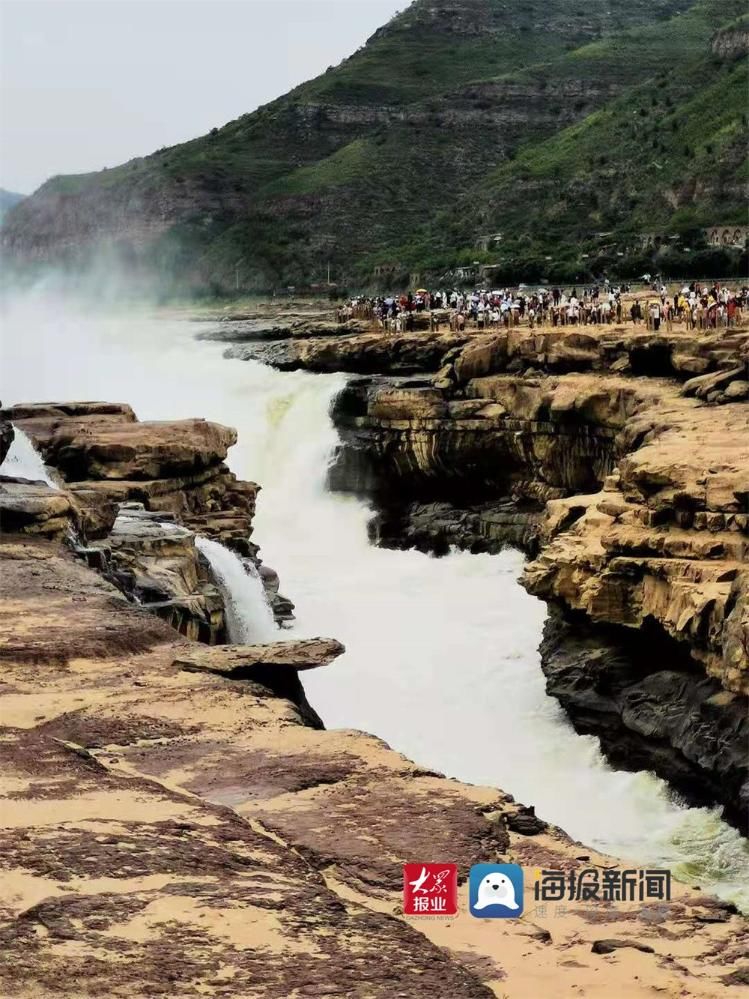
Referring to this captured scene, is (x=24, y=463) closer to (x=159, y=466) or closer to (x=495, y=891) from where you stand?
(x=159, y=466)

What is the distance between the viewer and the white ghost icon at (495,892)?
841cm

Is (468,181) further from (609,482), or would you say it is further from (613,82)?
(609,482)

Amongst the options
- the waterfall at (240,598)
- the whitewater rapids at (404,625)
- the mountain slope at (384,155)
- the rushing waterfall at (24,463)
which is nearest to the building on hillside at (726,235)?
the whitewater rapids at (404,625)

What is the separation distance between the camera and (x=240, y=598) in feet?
76.6

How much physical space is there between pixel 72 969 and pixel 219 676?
5.89m

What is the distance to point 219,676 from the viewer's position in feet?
42.3

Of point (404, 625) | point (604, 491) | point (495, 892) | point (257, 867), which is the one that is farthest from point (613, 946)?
point (404, 625)

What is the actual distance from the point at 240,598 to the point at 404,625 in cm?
507

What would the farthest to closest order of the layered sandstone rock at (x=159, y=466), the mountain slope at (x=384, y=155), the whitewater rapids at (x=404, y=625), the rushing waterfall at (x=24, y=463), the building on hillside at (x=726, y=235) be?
the mountain slope at (x=384, y=155) < the building on hillside at (x=726, y=235) < the layered sandstone rock at (x=159, y=466) < the rushing waterfall at (x=24, y=463) < the whitewater rapids at (x=404, y=625)

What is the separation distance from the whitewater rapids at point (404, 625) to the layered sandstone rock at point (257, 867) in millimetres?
1577

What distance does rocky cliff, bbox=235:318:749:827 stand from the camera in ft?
59.0

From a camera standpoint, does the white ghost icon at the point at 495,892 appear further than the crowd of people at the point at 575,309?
No

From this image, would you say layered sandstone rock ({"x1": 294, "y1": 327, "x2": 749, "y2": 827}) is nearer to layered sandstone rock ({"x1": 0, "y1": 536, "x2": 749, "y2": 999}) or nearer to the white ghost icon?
layered sandstone rock ({"x1": 0, "y1": 536, "x2": 749, "y2": 999})

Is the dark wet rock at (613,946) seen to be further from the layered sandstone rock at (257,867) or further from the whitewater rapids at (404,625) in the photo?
the whitewater rapids at (404,625)
